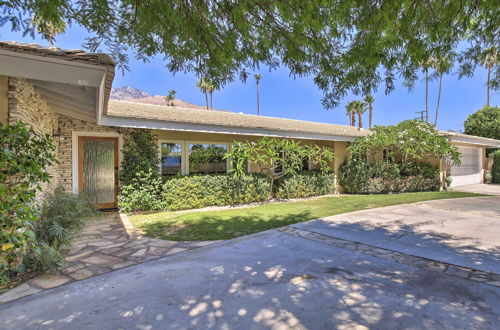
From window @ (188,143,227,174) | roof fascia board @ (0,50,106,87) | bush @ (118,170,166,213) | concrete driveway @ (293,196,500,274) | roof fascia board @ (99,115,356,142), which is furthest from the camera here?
window @ (188,143,227,174)

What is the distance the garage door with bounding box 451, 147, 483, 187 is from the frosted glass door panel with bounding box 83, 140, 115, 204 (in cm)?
1798

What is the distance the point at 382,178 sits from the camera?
13.8 meters

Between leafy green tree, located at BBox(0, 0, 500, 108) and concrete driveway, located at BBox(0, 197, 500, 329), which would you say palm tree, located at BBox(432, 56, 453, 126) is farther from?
concrete driveway, located at BBox(0, 197, 500, 329)

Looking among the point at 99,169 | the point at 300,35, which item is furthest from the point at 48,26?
the point at 99,169

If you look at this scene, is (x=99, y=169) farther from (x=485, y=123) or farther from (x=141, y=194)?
(x=485, y=123)

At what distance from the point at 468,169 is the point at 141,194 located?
20.0m

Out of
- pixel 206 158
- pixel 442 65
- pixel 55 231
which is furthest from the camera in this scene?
pixel 206 158

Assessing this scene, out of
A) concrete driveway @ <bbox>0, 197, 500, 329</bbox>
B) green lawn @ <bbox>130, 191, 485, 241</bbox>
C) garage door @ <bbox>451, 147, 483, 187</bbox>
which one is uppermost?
garage door @ <bbox>451, 147, 483, 187</bbox>

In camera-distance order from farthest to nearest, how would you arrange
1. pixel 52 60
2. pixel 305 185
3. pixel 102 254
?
pixel 305 185 < pixel 102 254 < pixel 52 60

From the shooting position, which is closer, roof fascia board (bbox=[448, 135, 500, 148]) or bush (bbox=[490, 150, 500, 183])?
roof fascia board (bbox=[448, 135, 500, 148])

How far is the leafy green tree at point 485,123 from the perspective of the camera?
23.7 m

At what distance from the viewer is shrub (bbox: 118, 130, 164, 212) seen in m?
8.71

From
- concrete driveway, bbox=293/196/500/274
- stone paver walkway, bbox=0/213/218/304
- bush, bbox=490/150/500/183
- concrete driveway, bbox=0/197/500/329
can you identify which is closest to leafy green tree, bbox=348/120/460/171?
concrete driveway, bbox=293/196/500/274

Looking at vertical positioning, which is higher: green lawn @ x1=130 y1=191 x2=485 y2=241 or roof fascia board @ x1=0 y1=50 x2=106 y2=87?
roof fascia board @ x1=0 y1=50 x2=106 y2=87
